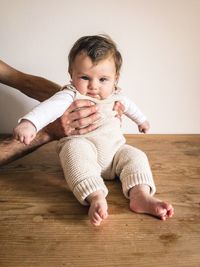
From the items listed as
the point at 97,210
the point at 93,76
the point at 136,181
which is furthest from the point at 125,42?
the point at 97,210

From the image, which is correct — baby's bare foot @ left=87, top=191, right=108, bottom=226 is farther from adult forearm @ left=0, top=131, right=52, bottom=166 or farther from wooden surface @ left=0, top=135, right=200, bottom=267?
adult forearm @ left=0, top=131, right=52, bottom=166

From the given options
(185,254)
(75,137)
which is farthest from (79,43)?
(185,254)

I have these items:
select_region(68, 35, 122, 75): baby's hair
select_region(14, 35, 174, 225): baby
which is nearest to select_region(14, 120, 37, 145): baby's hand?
select_region(14, 35, 174, 225): baby

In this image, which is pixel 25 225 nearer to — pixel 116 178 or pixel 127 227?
pixel 127 227

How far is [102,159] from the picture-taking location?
1034mm

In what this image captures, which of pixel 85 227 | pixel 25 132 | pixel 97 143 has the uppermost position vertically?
pixel 25 132

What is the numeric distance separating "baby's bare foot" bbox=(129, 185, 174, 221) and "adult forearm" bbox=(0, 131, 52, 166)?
0.43 m

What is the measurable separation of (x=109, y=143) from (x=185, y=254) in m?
0.43

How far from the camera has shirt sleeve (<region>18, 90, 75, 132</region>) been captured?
860mm

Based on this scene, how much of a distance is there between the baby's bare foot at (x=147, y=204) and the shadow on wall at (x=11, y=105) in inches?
29.9

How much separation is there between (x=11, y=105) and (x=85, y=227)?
85 cm

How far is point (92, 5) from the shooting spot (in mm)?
1318

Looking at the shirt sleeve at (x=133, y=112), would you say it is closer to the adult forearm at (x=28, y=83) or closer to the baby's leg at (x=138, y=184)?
the baby's leg at (x=138, y=184)

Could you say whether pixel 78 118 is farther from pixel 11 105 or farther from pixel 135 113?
pixel 11 105
